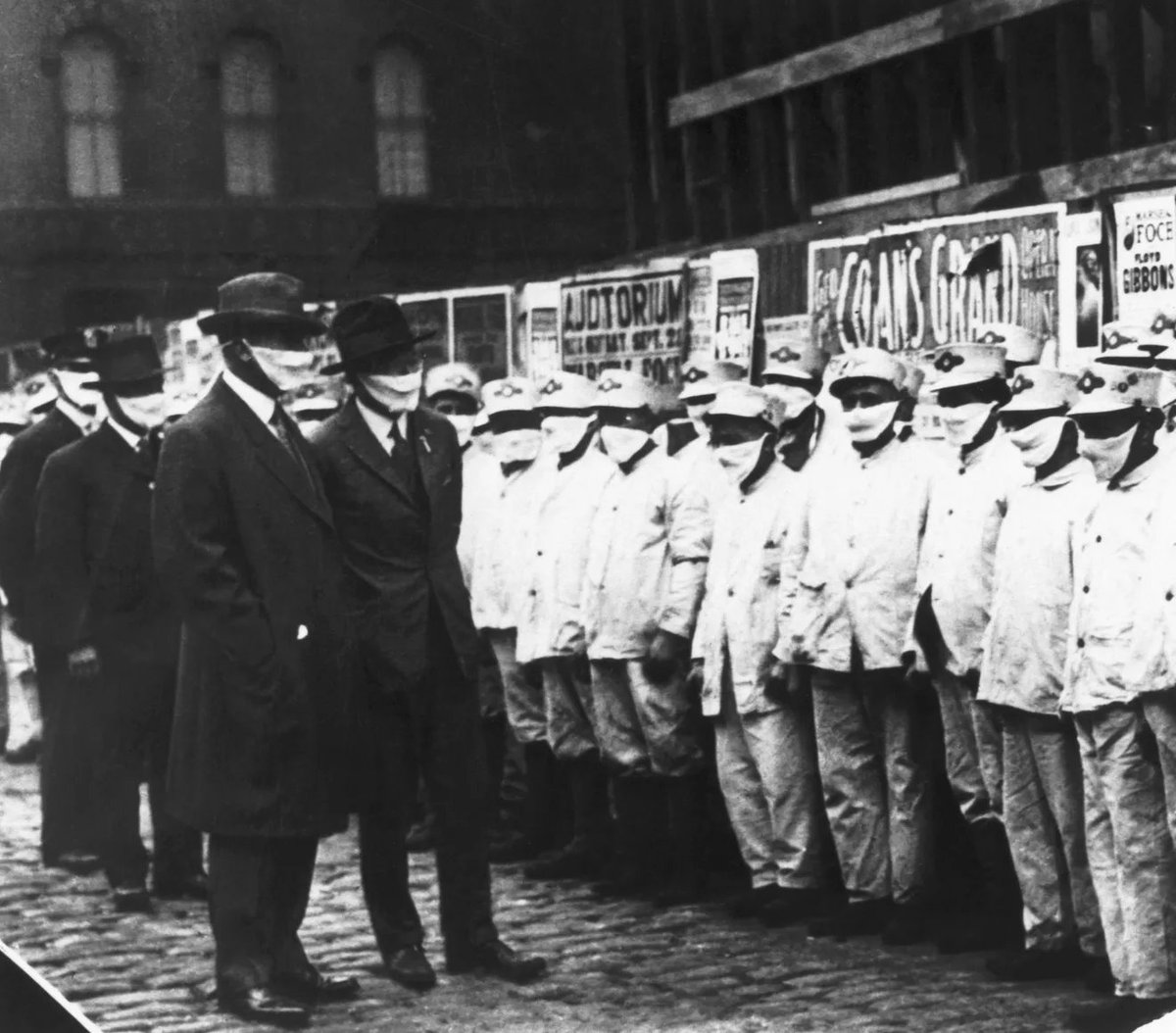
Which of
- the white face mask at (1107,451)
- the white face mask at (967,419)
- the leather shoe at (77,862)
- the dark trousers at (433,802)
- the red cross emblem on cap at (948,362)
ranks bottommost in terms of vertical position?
the leather shoe at (77,862)

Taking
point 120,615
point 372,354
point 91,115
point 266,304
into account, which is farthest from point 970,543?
point 120,615

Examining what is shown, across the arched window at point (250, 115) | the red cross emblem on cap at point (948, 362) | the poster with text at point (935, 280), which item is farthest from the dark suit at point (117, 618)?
the red cross emblem on cap at point (948, 362)

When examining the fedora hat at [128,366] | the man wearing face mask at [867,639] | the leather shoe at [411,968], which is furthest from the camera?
the fedora hat at [128,366]

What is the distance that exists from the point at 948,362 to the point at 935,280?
0.57 meters

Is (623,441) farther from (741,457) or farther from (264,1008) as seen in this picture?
(264,1008)

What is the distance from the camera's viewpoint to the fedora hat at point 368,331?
230 inches

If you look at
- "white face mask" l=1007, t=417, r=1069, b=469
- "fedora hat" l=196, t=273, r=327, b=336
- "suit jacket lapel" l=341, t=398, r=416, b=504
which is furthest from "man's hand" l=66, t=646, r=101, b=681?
"white face mask" l=1007, t=417, r=1069, b=469

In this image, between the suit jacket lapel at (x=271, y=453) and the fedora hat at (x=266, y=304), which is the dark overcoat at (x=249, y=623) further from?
the fedora hat at (x=266, y=304)

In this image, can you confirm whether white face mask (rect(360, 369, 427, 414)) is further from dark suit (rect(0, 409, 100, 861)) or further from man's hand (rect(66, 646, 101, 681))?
dark suit (rect(0, 409, 100, 861))

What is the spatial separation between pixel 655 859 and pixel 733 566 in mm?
868

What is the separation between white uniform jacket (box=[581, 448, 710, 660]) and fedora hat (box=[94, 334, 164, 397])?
4.47 feet

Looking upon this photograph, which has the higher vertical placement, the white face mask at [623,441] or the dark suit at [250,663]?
the white face mask at [623,441]

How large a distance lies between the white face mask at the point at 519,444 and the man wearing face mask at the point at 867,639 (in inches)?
57.8

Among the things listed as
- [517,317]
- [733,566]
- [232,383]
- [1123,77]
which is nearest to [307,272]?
[232,383]
